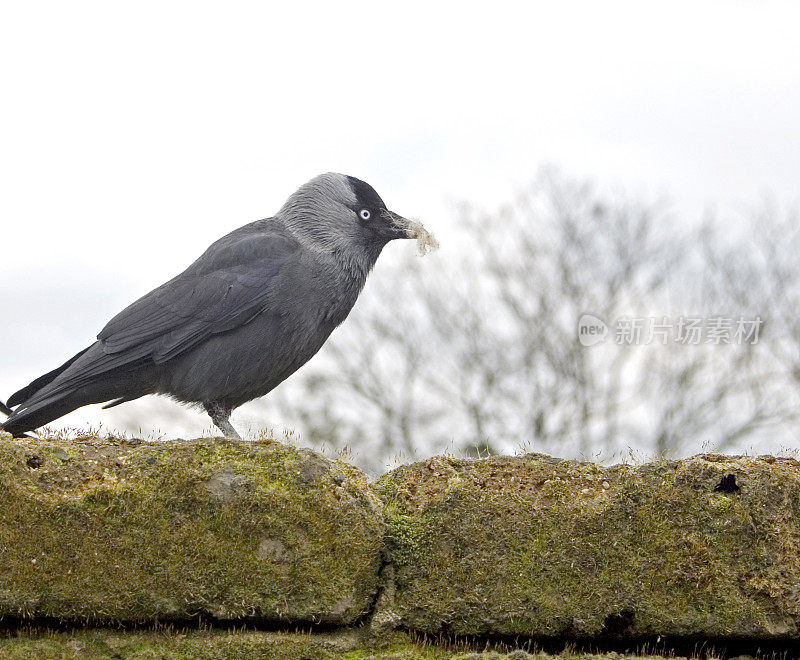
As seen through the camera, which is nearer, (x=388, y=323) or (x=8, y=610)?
(x=8, y=610)

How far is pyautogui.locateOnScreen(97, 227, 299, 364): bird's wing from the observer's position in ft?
21.4

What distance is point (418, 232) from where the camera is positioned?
736cm

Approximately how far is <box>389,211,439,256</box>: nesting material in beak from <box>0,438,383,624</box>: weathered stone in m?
3.00

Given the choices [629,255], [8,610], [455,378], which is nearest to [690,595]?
[8,610]

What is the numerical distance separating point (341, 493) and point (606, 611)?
4.79 feet

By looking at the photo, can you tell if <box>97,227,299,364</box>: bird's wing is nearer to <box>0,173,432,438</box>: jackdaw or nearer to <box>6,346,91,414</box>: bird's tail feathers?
<box>0,173,432,438</box>: jackdaw

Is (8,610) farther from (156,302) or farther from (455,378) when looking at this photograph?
(455,378)

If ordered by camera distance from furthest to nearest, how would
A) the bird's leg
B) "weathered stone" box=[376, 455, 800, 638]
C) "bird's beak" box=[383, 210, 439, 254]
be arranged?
1. "bird's beak" box=[383, 210, 439, 254]
2. the bird's leg
3. "weathered stone" box=[376, 455, 800, 638]

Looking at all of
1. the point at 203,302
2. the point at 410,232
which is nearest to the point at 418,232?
the point at 410,232

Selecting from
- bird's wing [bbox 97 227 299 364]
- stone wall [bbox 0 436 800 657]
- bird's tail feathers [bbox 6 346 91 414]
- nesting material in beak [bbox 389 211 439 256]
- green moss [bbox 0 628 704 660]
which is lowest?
green moss [bbox 0 628 704 660]

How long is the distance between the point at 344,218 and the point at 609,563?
3.47m

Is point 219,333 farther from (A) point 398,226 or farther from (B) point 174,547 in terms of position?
(B) point 174,547

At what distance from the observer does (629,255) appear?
18.4 m

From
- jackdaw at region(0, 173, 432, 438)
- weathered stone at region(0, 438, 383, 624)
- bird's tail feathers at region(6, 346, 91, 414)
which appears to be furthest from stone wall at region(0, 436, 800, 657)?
bird's tail feathers at region(6, 346, 91, 414)
